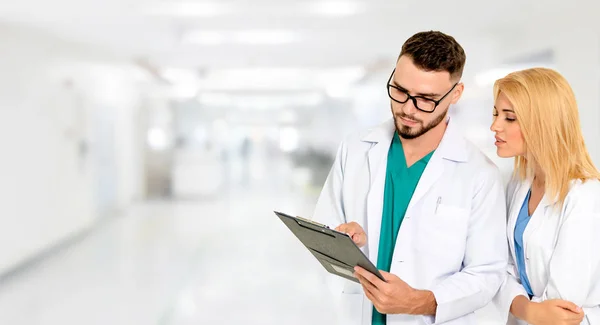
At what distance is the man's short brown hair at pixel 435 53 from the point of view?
130 centimetres

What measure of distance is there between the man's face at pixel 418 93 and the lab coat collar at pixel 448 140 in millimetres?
55


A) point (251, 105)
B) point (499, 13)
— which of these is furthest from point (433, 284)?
point (251, 105)

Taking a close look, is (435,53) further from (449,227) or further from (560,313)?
(560,313)

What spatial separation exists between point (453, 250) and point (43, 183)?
430 cm

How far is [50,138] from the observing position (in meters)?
4.91

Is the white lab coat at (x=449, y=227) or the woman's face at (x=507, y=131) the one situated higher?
the woman's face at (x=507, y=131)

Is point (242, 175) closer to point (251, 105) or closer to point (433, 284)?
point (251, 105)

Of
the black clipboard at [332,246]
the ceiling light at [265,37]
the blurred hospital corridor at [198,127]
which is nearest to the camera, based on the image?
the black clipboard at [332,246]

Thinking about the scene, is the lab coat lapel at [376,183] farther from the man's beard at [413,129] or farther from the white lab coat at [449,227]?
the man's beard at [413,129]

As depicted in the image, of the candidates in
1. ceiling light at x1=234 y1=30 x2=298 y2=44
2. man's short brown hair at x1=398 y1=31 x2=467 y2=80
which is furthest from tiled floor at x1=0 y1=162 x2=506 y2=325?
man's short brown hair at x1=398 y1=31 x2=467 y2=80

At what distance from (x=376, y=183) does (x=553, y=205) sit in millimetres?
428

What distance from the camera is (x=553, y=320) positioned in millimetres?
1272

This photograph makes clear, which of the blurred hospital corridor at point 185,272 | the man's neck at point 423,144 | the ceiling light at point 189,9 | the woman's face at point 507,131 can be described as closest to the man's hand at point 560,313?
the woman's face at point 507,131

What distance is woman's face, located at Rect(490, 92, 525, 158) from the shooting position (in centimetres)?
136
